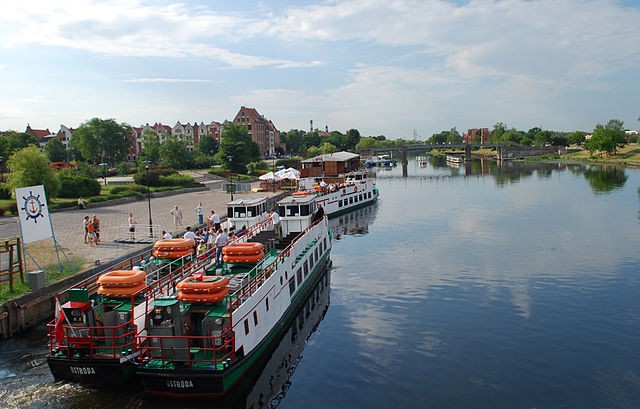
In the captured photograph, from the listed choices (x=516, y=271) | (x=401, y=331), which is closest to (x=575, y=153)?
(x=516, y=271)

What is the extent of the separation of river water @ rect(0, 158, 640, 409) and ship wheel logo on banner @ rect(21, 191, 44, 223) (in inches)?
248

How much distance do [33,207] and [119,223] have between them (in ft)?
64.4

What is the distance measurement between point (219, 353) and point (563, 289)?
22.1m

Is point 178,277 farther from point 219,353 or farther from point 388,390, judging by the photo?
point 388,390

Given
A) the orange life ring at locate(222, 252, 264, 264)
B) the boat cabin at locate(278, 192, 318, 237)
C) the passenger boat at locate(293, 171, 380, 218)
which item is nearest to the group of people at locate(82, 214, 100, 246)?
the boat cabin at locate(278, 192, 318, 237)

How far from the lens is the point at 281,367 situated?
74.0ft

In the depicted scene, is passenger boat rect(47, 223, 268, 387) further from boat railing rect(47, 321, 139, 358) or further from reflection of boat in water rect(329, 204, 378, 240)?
reflection of boat in water rect(329, 204, 378, 240)

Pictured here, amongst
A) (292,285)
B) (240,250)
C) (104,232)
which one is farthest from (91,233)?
(292,285)

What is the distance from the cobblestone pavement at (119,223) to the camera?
35250 millimetres

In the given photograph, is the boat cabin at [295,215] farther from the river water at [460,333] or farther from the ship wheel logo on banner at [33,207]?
the ship wheel logo on banner at [33,207]

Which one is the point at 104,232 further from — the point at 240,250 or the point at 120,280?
the point at 120,280

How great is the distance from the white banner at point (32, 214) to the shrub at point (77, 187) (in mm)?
36698

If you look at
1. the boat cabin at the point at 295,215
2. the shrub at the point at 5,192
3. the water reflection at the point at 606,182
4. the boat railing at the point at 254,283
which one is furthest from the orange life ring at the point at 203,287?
the water reflection at the point at 606,182

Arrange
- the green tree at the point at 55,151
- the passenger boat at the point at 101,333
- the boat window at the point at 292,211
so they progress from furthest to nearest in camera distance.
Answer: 1. the green tree at the point at 55,151
2. the boat window at the point at 292,211
3. the passenger boat at the point at 101,333
